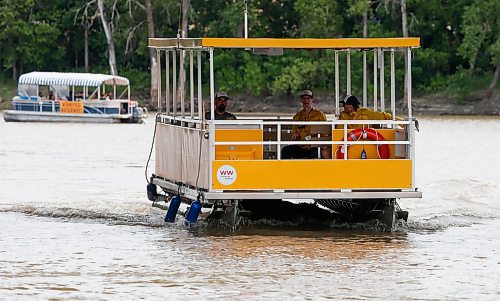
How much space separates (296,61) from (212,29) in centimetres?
487

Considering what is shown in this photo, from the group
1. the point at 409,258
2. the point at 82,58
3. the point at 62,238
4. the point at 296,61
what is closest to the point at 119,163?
the point at 62,238

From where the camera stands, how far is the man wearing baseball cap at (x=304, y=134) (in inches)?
714

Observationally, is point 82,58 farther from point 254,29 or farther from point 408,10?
point 408,10

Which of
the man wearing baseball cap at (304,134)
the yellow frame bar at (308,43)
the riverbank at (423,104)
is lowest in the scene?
the riverbank at (423,104)

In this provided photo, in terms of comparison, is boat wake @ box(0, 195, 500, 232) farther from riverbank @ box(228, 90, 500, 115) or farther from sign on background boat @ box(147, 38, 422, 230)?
riverbank @ box(228, 90, 500, 115)

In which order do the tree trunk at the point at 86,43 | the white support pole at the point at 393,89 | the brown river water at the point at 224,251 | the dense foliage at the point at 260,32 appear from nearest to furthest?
the brown river water at the point at 224,251, the white support pole at the point at 393,89, the dense foliage at the point at 260,32, the tree trunk at the point at 86,43

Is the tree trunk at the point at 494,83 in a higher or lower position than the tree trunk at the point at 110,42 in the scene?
lower

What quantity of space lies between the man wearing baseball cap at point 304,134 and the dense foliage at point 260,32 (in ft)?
144

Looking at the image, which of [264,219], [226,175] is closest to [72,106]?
[264,219]

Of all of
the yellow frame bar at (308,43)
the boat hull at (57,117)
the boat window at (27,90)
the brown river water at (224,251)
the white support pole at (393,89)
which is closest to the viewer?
the brown river water at (224,251)

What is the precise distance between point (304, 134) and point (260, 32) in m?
50.6

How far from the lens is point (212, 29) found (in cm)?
6912

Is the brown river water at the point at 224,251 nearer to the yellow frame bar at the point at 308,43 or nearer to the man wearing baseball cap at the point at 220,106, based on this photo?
the man wearing baseball cap at the point at 220,106

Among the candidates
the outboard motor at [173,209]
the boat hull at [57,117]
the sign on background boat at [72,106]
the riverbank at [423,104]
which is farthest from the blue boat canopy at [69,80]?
the outboard motor at [173,209]
